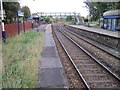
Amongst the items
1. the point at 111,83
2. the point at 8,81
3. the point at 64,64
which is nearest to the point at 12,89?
the point at 8,81

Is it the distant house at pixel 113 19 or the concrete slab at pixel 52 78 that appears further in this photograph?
the distant house at pixel 113 19

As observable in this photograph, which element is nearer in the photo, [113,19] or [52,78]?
[52,78]

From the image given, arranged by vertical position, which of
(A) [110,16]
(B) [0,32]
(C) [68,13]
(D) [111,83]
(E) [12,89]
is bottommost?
(D) [111,83]

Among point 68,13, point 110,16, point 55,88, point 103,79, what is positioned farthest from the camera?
point 68,13

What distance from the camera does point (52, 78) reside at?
Answer: 6.52m

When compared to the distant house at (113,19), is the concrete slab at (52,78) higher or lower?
lower

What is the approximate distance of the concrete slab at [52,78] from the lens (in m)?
5.84

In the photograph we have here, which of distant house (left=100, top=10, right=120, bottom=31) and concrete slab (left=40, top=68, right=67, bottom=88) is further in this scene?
distant house (left=100, top=10, right=120, bottom=31)

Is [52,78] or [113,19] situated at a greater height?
[113,19]

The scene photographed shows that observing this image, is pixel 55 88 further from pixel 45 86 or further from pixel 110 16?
pixel 110 16

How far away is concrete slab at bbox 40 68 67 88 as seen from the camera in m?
5.84

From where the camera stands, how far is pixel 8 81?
4.85 meters

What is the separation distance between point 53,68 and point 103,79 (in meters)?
2.46

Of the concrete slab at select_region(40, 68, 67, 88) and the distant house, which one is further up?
the distant house
